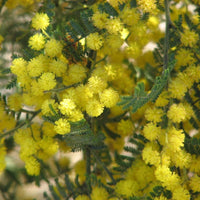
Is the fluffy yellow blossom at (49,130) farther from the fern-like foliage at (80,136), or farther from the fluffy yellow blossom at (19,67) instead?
the fluffy yellow blossom at (19,67)

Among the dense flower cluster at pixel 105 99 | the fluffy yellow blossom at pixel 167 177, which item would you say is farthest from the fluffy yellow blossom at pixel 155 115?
the fluffy yellow blossom at pixel 167 177

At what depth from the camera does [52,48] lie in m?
0.74

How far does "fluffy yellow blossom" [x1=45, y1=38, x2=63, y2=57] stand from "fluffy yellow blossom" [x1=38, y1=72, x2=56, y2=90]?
5 cm

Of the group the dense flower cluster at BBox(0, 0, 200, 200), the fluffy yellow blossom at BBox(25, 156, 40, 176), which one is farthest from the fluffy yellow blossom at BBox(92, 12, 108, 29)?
the fluffy yellow blossom at BBox(25, 156, 40, 176)

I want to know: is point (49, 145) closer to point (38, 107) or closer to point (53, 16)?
point (38, 107)

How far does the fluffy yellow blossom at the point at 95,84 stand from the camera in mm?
714

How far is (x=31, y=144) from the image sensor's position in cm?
83

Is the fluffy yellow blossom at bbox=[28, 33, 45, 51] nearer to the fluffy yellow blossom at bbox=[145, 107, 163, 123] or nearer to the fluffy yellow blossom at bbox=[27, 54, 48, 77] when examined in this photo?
the fluffy yellow blossom at bbox=[27, 54, 48, 77]

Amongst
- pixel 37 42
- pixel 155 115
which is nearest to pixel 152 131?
pixel 155 115

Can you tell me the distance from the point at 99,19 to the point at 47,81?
0.21 metres

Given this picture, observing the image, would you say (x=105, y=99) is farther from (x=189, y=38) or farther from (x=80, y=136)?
(x=189, y=38)

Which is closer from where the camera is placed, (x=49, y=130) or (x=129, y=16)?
(x=129, y=16)

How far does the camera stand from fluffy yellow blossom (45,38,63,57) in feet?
2.42

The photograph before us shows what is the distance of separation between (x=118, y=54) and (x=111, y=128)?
11.7 inches
